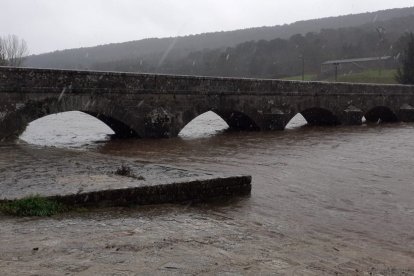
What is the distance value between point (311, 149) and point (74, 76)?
6.88 m

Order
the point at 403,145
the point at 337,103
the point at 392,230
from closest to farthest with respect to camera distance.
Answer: the point at 392,230 < the point at 403,145 < the point at 337,103

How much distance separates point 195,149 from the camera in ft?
43.4

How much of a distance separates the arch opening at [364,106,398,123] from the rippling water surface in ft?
32.4

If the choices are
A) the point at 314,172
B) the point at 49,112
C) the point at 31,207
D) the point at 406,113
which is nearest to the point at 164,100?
the point at 49,112

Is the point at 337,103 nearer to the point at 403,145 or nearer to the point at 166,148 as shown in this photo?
the point at 403,145

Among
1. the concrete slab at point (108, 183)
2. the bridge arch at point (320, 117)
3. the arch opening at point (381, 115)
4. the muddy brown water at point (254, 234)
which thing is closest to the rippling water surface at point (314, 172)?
the muddy brown water at point (254, 234)

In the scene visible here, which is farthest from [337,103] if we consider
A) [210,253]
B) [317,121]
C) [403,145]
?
[210,253]

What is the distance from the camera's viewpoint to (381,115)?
93.6 feet

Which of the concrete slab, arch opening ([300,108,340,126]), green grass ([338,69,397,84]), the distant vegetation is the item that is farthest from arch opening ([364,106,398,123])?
the distant vegetation

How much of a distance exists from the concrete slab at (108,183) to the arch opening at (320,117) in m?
17.5

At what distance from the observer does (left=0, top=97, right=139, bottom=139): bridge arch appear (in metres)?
12.0

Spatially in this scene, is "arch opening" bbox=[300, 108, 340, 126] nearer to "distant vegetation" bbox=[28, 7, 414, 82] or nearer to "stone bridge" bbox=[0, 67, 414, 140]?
"stone bridge" bbox=[0, 67, 414, 140]

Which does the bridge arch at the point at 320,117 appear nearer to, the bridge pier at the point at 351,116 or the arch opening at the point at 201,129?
the bridge pier at the point at 351,116

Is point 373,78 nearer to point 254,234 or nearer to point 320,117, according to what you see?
point 320,117
